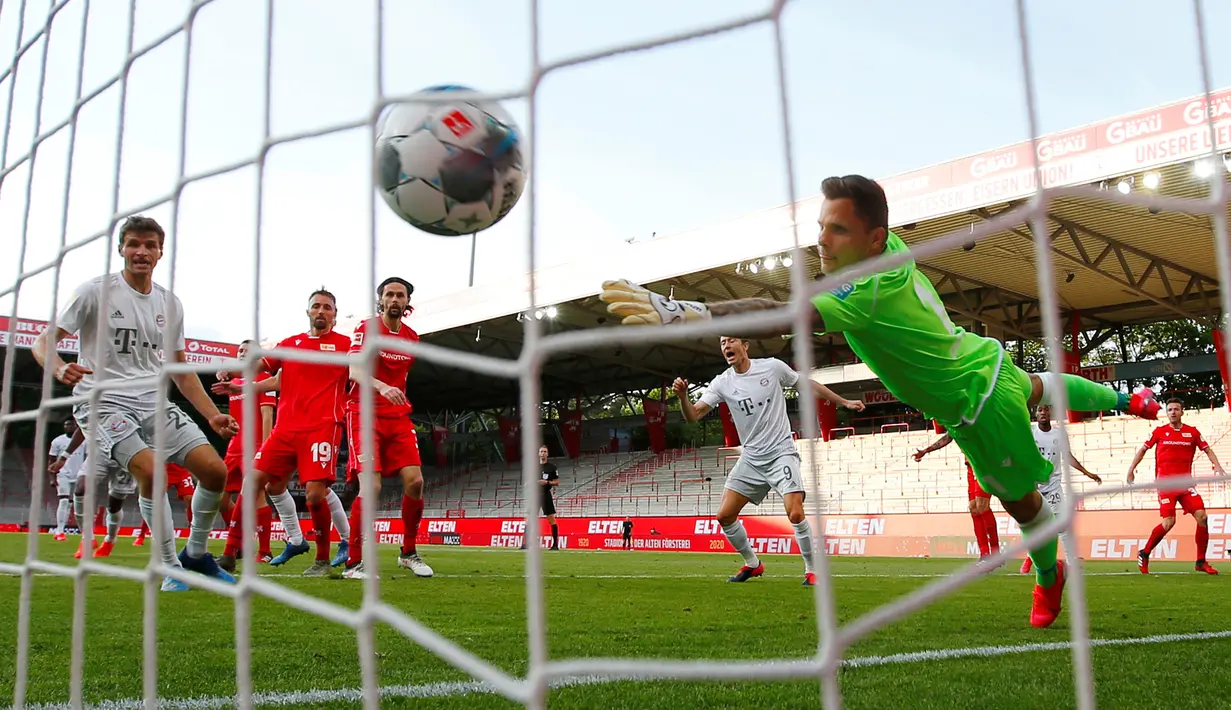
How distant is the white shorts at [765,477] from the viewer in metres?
6.38

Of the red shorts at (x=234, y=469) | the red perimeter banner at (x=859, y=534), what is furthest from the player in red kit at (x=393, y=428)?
the red perimeter banner at (x=859, y=534)

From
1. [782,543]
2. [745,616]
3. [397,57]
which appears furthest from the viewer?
[782,543]

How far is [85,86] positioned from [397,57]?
4.46 feet

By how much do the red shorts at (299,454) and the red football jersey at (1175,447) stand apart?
6.79m

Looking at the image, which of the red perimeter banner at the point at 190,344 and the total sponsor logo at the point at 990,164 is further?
the red perimeter banner at the point at 190,344

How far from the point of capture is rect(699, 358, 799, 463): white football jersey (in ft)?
21.1

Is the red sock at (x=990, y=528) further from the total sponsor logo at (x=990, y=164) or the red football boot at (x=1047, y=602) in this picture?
the total sponsor logo at (x=990, y=164)

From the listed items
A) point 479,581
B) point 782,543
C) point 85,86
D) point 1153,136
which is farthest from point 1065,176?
point 85,86

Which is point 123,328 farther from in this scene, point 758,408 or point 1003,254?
point 1003,254

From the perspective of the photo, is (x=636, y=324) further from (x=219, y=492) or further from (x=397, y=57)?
(x=219, y=492)

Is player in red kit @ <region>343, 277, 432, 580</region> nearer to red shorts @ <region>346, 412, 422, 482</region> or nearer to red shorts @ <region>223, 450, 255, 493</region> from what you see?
red shorts @ <region>346, 412, 422, 482</region>

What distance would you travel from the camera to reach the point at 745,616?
4.23m

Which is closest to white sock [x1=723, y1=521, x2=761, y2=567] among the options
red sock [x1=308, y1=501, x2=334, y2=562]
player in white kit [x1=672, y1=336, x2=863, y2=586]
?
player in white kit [x1=672, y1=336, x2=863, y2=586]

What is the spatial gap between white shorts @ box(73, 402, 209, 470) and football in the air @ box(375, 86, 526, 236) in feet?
7.46
